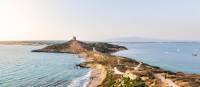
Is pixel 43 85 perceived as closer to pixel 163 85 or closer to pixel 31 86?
pixel 31 86

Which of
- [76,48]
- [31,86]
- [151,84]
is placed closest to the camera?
[151,84]

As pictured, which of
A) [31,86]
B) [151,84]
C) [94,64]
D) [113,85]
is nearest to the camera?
[151,84]

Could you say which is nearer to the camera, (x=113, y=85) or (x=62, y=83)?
(x=113, y=85)

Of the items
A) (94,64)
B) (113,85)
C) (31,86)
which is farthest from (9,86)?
(94,64)

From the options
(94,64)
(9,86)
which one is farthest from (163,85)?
(94,64)

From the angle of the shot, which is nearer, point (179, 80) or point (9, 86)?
point (179, 80)

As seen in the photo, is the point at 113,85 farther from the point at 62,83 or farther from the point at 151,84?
the point at 62,83

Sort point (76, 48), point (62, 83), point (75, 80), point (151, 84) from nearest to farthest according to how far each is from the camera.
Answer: point (151, 84), point (62, 83), point (75, 80), point (76, 48)

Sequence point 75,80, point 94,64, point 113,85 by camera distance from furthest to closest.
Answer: point 94,64
point 75,80
point 113,85
